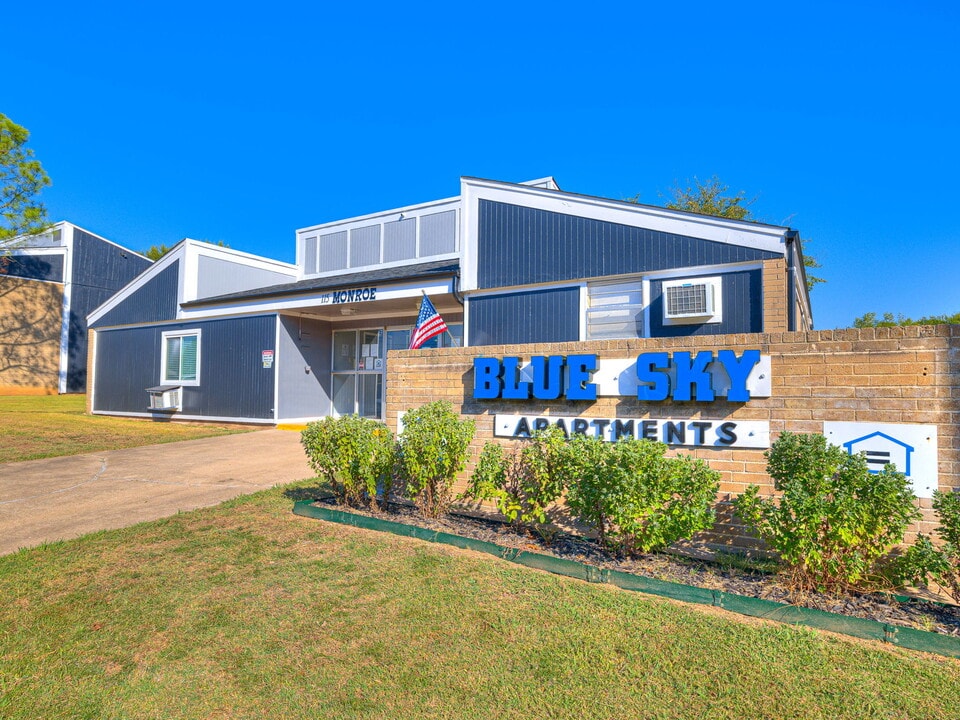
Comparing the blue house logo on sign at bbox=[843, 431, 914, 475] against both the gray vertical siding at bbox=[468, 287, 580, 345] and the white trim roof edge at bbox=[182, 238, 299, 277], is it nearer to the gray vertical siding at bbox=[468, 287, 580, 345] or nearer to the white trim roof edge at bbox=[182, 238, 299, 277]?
the gray vertical siding at bbox=[468, 287, 580, 345]

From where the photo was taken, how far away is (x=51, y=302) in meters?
28.8

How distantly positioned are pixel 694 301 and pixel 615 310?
154 cm

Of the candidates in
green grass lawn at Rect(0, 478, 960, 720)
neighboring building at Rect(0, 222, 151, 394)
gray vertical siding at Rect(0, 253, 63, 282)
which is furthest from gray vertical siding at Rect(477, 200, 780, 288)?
gray vertical siding at Rect(0, 253, 63, 282)

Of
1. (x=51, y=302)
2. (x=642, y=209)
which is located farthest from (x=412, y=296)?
(x=51, y=302)

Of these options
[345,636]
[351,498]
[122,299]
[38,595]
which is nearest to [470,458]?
[351,498]

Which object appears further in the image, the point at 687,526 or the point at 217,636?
the point at 687,526

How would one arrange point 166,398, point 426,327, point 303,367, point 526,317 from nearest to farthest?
point 426,327 → point 526,317 → point 303,367 → point 166,398

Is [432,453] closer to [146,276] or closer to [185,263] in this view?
[185,263]

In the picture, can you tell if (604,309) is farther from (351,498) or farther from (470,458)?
(351,498)

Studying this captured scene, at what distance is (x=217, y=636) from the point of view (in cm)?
366

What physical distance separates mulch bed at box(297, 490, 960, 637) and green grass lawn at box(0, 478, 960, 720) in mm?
415

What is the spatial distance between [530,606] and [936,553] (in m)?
2.63

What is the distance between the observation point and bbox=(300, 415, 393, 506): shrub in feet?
21.0

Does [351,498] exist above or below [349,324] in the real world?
below
